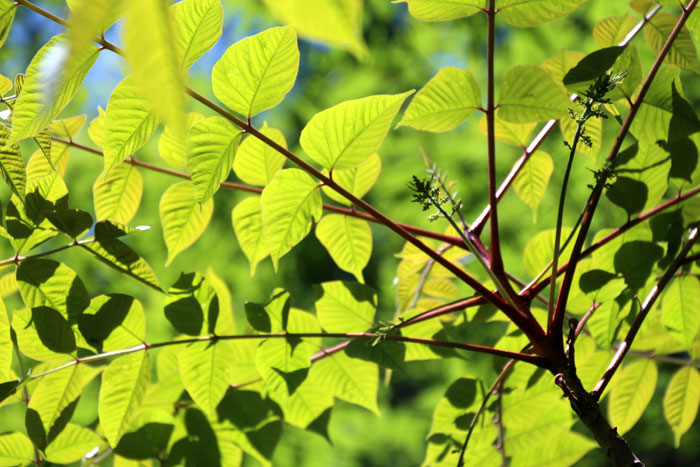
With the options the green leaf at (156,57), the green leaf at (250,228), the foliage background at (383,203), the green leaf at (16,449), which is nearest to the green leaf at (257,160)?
the green leaf at (250,228)

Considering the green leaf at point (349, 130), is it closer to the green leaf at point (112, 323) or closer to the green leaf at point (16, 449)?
the green leaf at point (112, 323)

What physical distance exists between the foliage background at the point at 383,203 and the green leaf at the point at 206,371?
2169 mm

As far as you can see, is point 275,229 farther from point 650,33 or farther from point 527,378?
point 650,33

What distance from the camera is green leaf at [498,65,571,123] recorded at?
595 millimetres

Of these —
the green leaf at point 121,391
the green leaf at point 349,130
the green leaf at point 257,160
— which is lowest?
the green leaf at point 121,391

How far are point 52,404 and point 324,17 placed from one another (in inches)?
22.7

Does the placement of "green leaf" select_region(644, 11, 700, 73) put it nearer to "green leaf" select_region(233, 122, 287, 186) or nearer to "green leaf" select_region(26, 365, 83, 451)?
"green leaf" select_region(233, 122, 287, 186)

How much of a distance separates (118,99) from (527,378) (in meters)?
0.55

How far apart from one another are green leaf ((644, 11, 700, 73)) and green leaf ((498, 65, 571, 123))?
0.20 metres

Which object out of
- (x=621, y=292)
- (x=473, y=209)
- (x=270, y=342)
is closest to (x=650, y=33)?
(x=621, y=292)

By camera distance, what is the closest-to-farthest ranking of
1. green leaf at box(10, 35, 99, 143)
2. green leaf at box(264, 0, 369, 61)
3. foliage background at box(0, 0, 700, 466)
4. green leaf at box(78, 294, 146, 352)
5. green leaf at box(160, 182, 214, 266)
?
green leaf at box(264, 0, 369, 61) → green leaf at box(10, 35, 99, 143) → green leaf at box(78, 294, 146, 352) → green leaf at box(160, 182, 214, 266) → foliage background at box(0, 0, 700, 466)

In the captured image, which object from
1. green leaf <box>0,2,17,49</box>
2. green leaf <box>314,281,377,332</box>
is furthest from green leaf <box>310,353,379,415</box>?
green leaf <box>0,2,17,49</box>

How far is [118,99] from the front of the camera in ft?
1.65

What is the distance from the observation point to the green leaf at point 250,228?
709 millimetres
